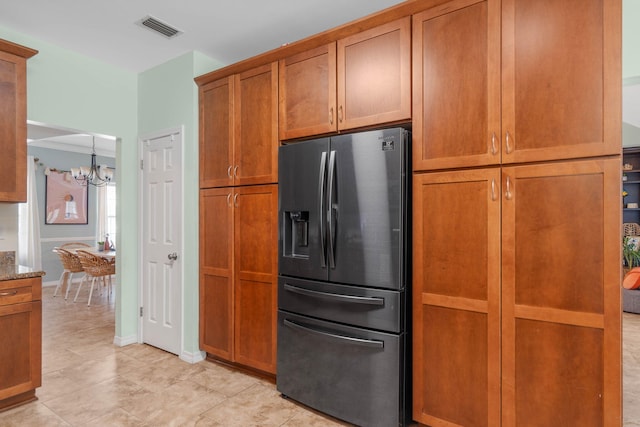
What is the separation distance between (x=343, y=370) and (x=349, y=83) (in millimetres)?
1800

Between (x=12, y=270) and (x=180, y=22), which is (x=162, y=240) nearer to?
(x=12, y=270)

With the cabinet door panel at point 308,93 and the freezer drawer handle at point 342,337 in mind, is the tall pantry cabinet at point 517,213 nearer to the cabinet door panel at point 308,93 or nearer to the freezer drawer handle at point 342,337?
the freezer drawer handle at point 342,337

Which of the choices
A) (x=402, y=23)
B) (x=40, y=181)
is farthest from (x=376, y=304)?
(x=40, y=181)

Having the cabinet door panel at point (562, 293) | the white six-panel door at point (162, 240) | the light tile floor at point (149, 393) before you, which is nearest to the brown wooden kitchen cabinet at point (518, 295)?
the cabinet door panel at point (562, 293)

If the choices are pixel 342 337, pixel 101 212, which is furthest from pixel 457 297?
pixel 101 212

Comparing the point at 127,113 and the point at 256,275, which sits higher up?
the point at 127,113

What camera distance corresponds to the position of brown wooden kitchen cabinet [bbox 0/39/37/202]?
2555 mm

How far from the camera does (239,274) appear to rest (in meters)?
2.88

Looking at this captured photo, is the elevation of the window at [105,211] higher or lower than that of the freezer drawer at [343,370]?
higher

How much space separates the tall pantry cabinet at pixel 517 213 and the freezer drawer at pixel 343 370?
0.53 ft

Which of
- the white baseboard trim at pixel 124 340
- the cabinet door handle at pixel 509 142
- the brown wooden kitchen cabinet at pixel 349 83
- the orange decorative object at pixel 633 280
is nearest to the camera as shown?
the cabinet door handle at pixel 509 142

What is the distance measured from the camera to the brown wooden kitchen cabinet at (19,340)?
2357 mm

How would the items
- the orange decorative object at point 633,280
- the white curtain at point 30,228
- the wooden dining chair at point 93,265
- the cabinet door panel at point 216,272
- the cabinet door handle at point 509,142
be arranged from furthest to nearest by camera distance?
the white curtain at point 30,228 < the wooden dining chair at point 93,265 < the orange decorative object at point 633,280 < the cabinet door panel at point 216,272 < the cabinet door handle at point 509,142

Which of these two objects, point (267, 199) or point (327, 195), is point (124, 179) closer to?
point (267, 199)
